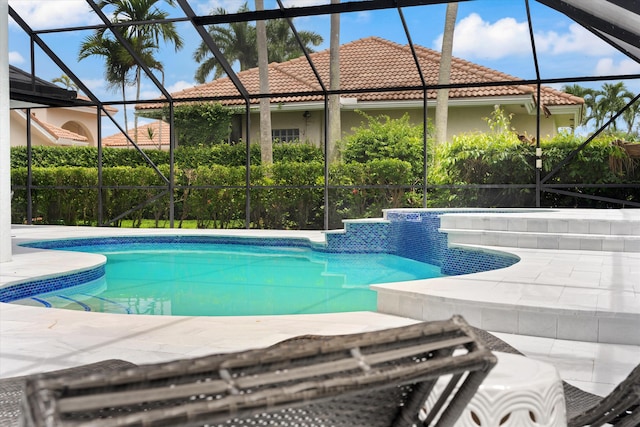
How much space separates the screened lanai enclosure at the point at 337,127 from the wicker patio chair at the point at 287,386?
26.6 feet

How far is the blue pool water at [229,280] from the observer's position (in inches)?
241

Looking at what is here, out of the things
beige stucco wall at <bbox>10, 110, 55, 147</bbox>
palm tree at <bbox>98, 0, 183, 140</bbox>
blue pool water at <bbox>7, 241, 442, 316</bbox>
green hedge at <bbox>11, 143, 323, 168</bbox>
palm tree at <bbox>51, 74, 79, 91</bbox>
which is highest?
palm tree at <bbox>51, 74, 79, 91</bbox>

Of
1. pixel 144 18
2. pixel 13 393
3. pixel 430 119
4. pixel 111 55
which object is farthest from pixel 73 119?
pixel 13 393

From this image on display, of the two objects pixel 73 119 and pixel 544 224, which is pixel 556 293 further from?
pixel 73 119

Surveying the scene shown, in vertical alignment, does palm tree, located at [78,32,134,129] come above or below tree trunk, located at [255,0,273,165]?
above

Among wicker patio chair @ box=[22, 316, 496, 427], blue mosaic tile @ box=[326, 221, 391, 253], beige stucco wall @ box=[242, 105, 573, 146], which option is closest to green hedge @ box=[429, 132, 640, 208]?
blue mosaic tile @ box=[326, 221, 391, 253]

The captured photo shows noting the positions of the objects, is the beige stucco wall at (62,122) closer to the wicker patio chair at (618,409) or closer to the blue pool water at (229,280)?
the blue pool water at (229,280)

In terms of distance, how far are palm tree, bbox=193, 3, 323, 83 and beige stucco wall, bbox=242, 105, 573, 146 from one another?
3.62 meters

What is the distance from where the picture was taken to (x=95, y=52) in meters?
16.1

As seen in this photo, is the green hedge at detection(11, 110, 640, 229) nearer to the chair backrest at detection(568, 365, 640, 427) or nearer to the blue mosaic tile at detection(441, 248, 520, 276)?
the blue mosaic tile at detection(441, 248, 520, 276)

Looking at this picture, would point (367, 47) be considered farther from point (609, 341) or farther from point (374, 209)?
point (609, 341)

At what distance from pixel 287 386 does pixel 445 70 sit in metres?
11.4

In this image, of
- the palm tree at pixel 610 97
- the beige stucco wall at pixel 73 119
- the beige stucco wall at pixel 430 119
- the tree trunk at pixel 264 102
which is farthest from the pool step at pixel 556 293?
the palm tree at pixel 610 97

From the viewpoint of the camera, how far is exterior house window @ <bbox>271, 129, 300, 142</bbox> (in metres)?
15.6
